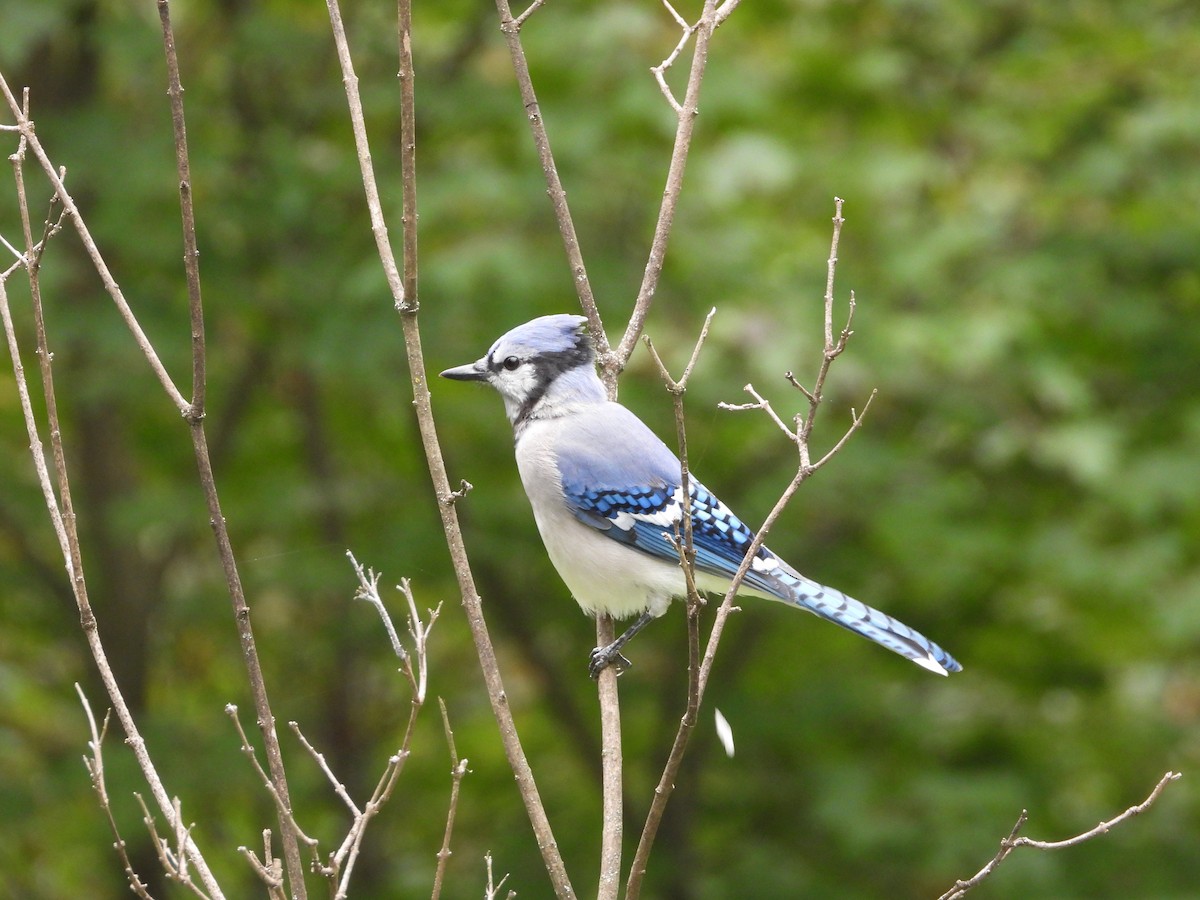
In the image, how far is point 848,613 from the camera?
2.83m

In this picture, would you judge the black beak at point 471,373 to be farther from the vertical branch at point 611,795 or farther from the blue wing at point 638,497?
the vertical branch at point 611,795

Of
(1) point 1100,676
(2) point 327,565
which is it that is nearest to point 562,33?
(2) point 327,565

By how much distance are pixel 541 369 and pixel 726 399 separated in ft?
5.39

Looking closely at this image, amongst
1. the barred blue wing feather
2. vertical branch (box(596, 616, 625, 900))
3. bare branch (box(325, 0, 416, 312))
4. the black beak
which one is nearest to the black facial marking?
the black beak

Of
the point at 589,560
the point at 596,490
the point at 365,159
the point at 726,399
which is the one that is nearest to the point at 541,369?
the point at 596,490

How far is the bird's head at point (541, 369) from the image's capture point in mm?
3076

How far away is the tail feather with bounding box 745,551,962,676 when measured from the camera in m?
2.69

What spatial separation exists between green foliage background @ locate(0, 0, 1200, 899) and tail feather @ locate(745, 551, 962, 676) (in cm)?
153

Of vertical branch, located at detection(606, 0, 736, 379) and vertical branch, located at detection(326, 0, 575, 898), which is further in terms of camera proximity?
vertical branch, located at detection(606, 0, 736, 379)

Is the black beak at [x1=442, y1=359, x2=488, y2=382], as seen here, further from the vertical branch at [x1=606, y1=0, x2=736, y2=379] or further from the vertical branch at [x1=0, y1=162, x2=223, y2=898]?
the vertical branch at [x1=0, y1=162, x2=223, y2=898]

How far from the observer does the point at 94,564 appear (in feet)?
18.4

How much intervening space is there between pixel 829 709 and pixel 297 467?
2223 mm

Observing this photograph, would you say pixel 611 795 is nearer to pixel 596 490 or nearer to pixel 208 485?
pixel 208 485

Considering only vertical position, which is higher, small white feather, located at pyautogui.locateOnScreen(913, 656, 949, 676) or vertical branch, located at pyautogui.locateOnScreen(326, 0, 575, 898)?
small white feather, located at pyautogui.locateOnScreen(913, 656, 949, 676)
